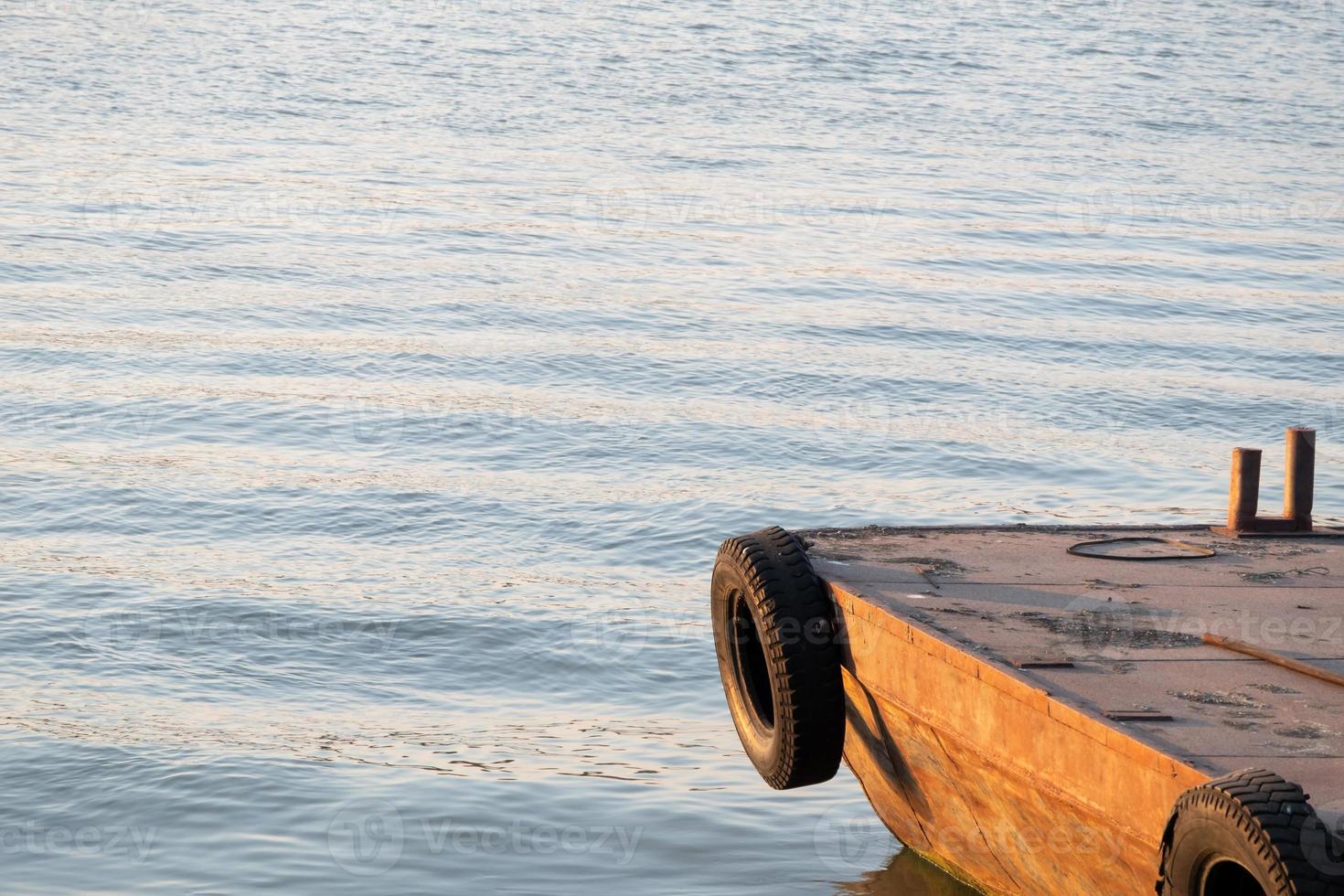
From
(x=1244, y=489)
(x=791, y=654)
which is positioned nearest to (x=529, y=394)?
(x=1244, y=489)

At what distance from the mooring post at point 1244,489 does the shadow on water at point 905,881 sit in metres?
2.47

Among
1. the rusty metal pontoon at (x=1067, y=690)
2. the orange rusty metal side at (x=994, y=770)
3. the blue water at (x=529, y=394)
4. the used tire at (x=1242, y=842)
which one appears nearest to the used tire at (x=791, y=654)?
the rusty metal pontoon at (x=1067, y=690)

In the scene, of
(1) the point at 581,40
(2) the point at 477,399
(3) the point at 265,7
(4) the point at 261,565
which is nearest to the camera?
(4) the point at 261,565

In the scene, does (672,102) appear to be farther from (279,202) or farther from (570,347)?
(570,347)

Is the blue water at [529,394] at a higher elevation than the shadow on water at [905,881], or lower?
higher

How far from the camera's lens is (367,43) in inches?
1891

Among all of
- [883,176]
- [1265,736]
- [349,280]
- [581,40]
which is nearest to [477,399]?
[349,280]

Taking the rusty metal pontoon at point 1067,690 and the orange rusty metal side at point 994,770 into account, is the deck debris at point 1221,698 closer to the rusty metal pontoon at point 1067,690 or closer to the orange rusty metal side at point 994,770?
the rusty metal pontoon at point 1067,690

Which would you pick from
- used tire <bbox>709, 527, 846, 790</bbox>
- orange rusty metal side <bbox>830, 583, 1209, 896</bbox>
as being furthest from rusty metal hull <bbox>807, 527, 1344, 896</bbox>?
used tire <bbox>709, 527, 846, 790</bbox>

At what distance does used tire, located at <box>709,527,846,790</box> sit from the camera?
294 inches

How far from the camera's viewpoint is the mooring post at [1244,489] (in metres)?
8.80

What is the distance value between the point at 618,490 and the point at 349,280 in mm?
10700

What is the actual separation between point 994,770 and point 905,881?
7.49ft

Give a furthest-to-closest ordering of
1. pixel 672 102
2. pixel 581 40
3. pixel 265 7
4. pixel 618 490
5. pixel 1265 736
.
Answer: pixel 265 7 → pixel 581 40 → pixel 672 102 → pixel 618 490 → pixel 1265 736
